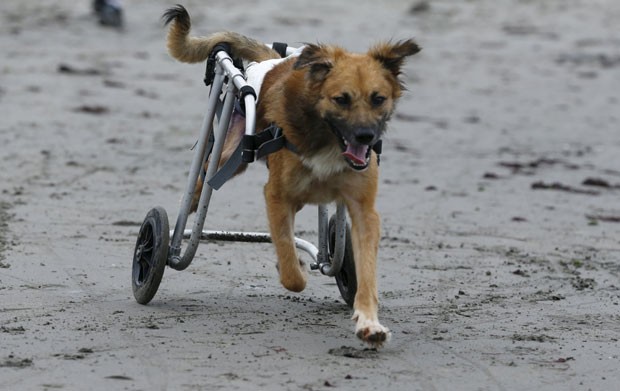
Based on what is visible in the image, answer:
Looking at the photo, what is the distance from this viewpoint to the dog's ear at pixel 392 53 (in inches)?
238

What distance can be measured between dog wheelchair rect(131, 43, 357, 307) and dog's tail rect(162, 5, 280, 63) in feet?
0.32

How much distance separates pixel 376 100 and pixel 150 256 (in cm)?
169

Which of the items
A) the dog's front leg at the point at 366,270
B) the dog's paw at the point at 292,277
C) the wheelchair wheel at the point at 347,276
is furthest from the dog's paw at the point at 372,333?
the wheelchair wheel at the point at 347,276

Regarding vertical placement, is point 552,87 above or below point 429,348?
above

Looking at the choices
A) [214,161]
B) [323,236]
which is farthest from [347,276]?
[214,161]

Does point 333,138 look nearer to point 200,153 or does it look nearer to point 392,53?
point 392,53

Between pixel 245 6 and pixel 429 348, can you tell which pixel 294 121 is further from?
pixel 245 6

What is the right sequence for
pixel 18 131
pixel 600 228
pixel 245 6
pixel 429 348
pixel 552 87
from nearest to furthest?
pixel 429 348, pixel 600 228, pixel 18 131, pixel 552 87, pixel 245 6

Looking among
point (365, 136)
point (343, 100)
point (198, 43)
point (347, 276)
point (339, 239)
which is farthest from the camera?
point (198, 43)

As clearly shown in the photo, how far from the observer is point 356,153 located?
571 centimetres

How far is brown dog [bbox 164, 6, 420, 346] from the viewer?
5742 millimetres

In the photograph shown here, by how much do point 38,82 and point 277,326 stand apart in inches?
394

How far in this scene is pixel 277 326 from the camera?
6215 millimetres

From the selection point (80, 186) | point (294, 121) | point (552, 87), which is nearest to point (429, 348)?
point (294, 121)
